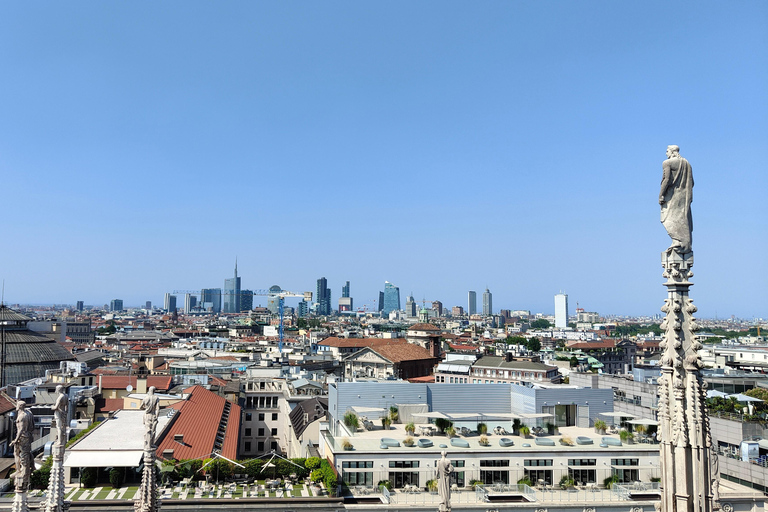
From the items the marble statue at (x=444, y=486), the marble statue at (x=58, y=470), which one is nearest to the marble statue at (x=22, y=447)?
the marble statue at (x=58, y=470)

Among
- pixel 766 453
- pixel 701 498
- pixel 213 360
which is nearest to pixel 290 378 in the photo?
pixel 213 360

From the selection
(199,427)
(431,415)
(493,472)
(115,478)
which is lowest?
(493,472)

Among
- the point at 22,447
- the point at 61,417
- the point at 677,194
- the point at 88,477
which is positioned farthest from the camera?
the point at 88,477

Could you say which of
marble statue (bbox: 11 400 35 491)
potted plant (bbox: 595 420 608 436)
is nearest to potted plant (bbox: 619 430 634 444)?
potted plant (bbox: 595 420 608 436)

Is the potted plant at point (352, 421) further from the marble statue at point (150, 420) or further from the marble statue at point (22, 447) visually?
the marble statue at point (22, 447)

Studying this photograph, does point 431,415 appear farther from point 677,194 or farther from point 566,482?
point 677,194

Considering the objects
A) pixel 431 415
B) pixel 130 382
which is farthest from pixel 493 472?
Result: pixel 130 382
